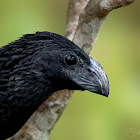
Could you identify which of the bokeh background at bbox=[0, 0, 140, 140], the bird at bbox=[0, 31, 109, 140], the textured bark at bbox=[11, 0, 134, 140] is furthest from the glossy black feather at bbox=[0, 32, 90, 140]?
the bokeh background at bbox=[0, 0, 140, 140]

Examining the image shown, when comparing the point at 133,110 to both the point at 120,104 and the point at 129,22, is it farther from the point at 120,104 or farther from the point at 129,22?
the point at 129,22

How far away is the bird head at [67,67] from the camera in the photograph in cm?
219

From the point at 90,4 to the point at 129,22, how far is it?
2.20 meters

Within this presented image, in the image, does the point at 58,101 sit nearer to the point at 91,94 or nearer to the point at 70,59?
the point at 70,59

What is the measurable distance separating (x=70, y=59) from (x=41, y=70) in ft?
0.70

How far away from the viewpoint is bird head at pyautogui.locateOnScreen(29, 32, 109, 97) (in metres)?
2.19

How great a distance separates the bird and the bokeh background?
197 centimetres

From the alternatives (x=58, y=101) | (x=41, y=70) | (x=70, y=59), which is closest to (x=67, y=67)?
(x=70, y=59)

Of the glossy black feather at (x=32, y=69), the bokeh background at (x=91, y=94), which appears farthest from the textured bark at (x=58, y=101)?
the bokeh background at (x=91, y=94)

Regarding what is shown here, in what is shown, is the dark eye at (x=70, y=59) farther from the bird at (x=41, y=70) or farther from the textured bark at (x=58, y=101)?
the textured bark at (x=58, y=101)

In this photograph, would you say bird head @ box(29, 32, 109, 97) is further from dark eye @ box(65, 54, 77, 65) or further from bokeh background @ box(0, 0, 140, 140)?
bokeh background @ box(0, 0, 140, 140)

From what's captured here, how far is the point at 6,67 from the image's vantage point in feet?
7.26

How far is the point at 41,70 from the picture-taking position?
7.23 feet

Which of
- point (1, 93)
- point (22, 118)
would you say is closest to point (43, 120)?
point (22, 118)
